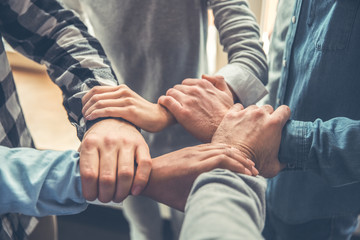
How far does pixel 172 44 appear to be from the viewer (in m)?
0.98

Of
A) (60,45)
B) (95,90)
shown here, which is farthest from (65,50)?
(95,90)

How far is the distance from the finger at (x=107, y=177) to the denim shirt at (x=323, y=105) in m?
0.38

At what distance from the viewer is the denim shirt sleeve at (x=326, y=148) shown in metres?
0.68

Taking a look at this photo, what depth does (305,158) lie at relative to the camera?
0.74m

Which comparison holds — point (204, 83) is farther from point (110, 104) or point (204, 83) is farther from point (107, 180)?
point (107, 180)

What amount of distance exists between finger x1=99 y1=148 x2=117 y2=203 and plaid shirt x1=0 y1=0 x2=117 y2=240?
6.6 inches

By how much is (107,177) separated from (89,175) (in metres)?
0.03

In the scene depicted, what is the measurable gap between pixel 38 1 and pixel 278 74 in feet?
2.17

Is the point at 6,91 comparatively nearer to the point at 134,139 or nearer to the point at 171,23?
the point at 134,139

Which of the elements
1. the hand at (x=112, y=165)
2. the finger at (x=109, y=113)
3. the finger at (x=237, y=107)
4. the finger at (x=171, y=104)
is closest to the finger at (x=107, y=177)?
the hand at (x=112, y=165)

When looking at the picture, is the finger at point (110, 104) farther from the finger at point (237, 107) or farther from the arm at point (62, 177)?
the finger at point (237, 107)

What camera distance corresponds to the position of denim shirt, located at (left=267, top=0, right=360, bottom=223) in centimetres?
69

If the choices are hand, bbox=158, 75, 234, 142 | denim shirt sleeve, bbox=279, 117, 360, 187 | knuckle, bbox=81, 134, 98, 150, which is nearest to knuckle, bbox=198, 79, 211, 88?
hand, bbox=158, 75, 234, 142

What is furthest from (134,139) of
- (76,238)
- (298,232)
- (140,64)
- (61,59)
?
(76,238)
